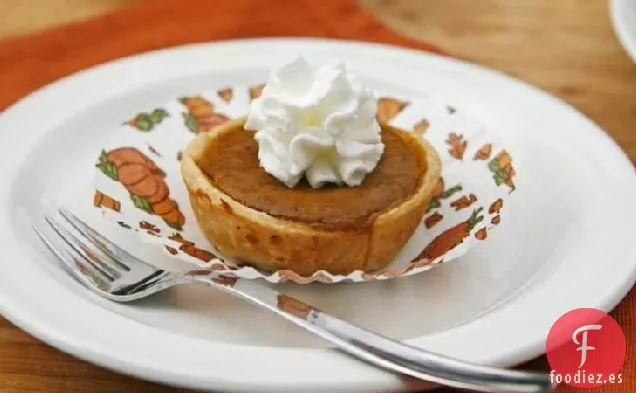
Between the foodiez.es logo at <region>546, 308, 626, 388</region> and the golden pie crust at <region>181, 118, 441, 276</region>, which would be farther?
the golden pie crust at <region>181, 118, 441, 276</region>

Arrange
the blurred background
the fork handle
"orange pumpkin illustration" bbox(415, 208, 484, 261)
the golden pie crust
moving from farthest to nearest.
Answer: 1. the blurred background
2. "orange pumpkin illustration" bbox(415, 208, 484, 261)
3. the golden pie crust
4. the fork handle

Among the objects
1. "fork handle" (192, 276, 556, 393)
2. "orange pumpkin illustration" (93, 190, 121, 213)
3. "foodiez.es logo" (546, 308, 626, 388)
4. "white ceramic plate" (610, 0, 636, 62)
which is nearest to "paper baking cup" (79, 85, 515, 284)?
"orange pumpkin illustration" (93, 190, 121, 213)

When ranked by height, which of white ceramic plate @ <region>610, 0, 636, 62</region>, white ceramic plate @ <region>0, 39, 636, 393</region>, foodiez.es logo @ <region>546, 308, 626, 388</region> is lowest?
foodiez.es logo @ <region>546, 308, 626, 388</region>

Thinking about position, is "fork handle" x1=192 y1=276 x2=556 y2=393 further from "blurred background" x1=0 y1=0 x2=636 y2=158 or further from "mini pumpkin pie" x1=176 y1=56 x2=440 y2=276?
"blurred background" x1=0 y1=0 x2=636 y2=158

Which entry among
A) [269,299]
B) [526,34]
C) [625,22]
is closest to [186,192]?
[269,299]

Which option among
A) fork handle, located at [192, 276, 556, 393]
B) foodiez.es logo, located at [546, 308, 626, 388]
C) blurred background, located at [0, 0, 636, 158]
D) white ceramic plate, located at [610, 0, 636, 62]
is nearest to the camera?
fork handle, located at [192, 276, 556, 393]

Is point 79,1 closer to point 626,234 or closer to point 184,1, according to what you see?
point 184,1

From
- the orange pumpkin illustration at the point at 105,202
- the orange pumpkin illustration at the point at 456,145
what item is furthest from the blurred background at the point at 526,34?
the orange pumpkin illustration at the point at 105,202

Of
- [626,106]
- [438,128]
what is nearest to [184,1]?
[438,128]
